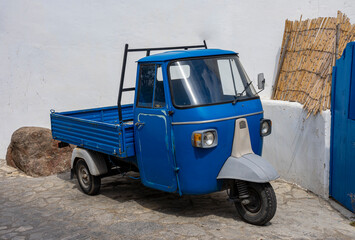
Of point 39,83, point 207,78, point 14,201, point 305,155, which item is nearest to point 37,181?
point 14,201

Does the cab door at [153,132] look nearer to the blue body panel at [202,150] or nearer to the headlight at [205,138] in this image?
the blue body panel at [202,150]

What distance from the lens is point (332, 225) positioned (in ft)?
17.6

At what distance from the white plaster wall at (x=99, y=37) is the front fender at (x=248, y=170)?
3.59 m

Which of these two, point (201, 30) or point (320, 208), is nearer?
point (320, 208)

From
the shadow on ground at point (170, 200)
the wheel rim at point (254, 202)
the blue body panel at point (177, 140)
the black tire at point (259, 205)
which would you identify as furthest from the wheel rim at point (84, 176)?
the wheel rim at point (254, 202)

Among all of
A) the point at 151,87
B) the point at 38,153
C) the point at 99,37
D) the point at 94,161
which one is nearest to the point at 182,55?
the point at 151,87

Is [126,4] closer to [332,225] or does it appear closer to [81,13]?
[81,13]

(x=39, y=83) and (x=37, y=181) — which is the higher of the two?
(x=39, y=83)

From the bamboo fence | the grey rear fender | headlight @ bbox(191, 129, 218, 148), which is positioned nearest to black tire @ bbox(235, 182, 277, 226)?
headlight @ bbox(191, 129, 218, 148)

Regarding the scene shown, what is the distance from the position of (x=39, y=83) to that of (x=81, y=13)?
62.7 inches

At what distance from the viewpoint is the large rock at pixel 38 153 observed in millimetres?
8352

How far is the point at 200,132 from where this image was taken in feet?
16.8

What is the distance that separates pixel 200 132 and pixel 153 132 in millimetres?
740

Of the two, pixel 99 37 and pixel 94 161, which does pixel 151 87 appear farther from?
pixel 99 37
